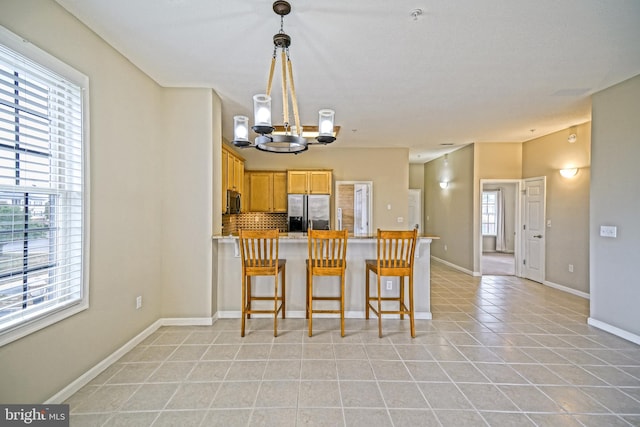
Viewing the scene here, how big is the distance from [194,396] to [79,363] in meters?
0.92

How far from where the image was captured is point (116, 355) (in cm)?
255

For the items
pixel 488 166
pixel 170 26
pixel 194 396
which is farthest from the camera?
pixel 488 166

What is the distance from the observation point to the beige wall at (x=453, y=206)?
6.16m

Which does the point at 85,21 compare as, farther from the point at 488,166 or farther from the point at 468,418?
the point at 488,166

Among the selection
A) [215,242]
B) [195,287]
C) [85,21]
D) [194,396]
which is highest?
[85,21]

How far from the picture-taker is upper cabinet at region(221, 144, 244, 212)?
175 inches

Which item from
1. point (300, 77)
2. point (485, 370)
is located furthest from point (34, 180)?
point (485, 370)

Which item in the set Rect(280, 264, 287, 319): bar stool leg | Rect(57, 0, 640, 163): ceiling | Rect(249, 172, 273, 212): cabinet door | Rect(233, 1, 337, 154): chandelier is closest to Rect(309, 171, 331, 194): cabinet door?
Rect(249, 172, 273, 212): cabinet door

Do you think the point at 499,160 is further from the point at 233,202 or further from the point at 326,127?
the point at 233,202

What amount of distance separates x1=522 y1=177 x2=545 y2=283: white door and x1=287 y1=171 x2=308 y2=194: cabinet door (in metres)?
4.40

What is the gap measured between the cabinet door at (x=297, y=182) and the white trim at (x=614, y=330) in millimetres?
4785

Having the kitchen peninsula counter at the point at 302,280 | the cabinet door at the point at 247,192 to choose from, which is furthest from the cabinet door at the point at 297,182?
the kitchen peninsula counter at the point at 302,280

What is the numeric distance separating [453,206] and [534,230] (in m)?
1.71

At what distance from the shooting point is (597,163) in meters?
3.36
